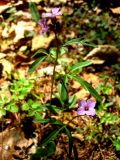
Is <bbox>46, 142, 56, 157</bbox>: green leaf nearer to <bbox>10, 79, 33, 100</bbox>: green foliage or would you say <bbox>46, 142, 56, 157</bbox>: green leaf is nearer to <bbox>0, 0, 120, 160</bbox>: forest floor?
<bbox>0, 0, 120, 160</bbox>: forest floor

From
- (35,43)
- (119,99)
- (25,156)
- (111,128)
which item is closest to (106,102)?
(119,99)

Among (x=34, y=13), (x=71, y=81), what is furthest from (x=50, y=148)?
(x=34, y=13)

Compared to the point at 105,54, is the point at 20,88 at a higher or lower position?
lower

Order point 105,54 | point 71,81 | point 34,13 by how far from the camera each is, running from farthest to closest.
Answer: point 34,13
point 105,54
point 71,81

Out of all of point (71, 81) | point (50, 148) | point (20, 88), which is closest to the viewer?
point (50, 148)

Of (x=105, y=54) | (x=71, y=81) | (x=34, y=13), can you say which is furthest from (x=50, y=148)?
(x=34, y=13)

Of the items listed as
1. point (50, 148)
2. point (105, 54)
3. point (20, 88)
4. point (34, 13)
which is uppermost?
point (34, 13)

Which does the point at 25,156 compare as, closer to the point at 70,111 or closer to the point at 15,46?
the point at 70,111

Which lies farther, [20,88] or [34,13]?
[34,13]

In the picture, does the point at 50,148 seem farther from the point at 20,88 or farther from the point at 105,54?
the point at 105,54

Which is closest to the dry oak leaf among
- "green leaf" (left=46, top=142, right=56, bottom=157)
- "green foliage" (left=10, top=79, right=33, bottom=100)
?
"green foliage" (left=10, top=79, right=33, bottom=100)

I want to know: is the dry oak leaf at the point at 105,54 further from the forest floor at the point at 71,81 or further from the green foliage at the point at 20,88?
the green foliage at the point at 20,88
